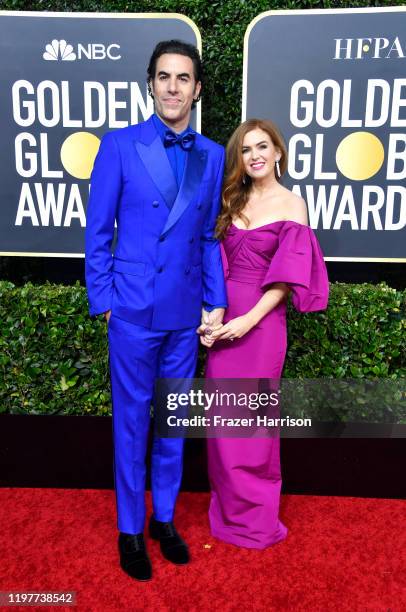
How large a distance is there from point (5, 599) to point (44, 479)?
3.53 ft

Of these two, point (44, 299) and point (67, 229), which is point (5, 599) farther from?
point (67, 229)

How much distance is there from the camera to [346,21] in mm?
3398

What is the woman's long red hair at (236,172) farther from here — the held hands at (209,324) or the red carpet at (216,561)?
the red carpet at (216,561)

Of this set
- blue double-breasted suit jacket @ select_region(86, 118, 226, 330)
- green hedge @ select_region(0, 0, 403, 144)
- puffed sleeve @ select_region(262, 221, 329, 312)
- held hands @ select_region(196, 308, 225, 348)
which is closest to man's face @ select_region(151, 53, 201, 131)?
blue double-breasted suit jacket @ select_region(86, 118, 226, 330)

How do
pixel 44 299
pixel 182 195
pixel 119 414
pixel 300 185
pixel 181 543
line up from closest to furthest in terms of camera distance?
pixel 182 195, pixel 119 414, pixel 181 543, pixel 44 299, pixel 300 185

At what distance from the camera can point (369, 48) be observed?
3408 millimetres

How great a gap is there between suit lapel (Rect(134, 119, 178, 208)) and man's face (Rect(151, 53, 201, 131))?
0.13 meters

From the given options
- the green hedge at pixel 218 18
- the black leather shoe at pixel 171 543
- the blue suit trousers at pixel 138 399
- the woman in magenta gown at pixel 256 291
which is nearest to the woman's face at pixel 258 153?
the woman in magenta gown at pixel 256 291

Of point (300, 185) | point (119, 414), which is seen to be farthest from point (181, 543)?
point (300, 185)

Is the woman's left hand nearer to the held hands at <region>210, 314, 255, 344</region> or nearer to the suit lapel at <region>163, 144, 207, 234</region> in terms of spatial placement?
the held hands at <region>210, 314, 255, 344</region>

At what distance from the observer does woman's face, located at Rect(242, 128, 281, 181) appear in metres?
2.61

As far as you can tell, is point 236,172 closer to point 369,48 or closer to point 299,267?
point 299,267

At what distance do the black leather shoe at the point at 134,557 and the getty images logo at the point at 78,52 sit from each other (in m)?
2.82

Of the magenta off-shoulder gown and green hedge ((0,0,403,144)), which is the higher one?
green hedge ((0,0,403,144))
